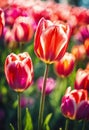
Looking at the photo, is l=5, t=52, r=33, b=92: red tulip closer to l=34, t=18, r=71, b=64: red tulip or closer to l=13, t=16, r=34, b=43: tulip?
l=34, t=18, r=71, b=64: red tulip

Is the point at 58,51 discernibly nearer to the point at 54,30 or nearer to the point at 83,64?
the point at 54,30

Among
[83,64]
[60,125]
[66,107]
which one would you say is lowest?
[60,125]

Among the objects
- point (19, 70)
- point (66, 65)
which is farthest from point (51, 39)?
point (66, 65)

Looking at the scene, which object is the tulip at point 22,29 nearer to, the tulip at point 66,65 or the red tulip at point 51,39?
the tulip at point 66,65

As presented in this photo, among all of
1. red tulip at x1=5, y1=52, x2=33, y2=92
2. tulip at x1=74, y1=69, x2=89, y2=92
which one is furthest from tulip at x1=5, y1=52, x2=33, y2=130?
tulip at x1=74, y1=69, x2=89, y2=92

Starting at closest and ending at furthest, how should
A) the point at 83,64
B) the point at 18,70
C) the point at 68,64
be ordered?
1. the point at 18,70
2. the point at 68,64
3. the point at 83,64

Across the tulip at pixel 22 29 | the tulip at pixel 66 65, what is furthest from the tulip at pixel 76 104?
the tulip at pixel 22 29

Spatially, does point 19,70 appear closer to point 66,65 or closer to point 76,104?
point 76,104

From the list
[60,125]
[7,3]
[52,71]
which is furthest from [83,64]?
[7,3]
